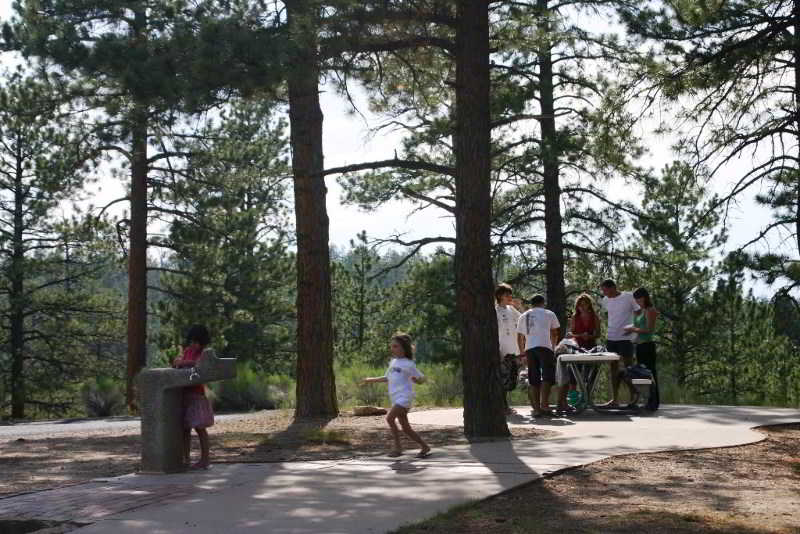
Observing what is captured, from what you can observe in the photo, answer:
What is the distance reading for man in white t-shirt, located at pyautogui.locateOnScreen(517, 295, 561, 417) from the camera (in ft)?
49.4

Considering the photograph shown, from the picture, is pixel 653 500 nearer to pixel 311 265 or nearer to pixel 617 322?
pixel 617 322

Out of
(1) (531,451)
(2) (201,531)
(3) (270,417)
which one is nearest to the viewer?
(2) (201,531)

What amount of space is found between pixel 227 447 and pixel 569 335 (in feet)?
18.3

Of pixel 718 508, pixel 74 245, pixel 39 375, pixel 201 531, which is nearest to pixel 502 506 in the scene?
pixel 718 508

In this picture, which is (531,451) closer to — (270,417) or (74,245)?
(270,417)

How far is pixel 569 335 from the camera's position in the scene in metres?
16.0

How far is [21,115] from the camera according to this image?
20.6 metres

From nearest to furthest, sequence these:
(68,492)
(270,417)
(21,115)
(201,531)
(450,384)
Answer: (201,531) < (68,492) < (270,417) < (21,115) < (450,384)

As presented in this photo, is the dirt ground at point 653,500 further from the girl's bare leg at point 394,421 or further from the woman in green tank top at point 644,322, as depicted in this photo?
the woman in green tank top at point 644,322

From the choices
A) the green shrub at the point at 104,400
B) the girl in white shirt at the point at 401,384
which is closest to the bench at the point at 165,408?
the girl in white shirt at the point at 401,384

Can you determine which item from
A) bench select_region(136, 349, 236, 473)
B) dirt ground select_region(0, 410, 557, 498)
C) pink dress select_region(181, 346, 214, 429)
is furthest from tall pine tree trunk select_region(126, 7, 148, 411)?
bench select_region(136, 349, 236, 473)

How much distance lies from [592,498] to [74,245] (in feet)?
111

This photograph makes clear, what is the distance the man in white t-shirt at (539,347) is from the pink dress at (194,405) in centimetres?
568

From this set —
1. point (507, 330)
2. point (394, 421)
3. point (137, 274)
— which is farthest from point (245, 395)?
point (394, 421)
